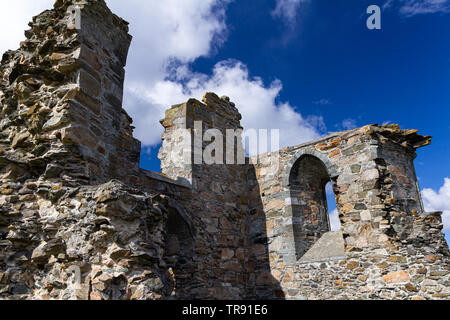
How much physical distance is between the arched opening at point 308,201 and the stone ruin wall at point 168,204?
3 centimetres

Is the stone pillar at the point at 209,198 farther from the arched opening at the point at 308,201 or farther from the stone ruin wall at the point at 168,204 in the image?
the arched opening at the point at 308,201

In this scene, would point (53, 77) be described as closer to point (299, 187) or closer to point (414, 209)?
point (299, 187)

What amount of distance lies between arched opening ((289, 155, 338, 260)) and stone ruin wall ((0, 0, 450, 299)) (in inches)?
1.2

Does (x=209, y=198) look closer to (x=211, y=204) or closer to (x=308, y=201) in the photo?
(x=211, y=204)

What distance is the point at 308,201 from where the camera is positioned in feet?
26.5

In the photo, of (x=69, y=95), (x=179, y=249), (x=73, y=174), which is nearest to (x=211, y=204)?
(x=179, y=249)

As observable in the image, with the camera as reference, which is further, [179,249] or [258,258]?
[258,258]

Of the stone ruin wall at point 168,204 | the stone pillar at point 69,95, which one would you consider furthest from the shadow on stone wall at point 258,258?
the stone pillar at point 69,95

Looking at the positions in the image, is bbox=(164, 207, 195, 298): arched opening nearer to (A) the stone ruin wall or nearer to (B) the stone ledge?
(A) the stone ruin wall

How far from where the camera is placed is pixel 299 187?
812 cm

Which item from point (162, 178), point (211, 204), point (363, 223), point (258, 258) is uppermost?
point (162, 178)

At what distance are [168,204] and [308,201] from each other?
3.95 m

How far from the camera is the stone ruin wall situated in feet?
11.3

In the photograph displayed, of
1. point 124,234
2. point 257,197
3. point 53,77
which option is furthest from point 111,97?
point 257,197
